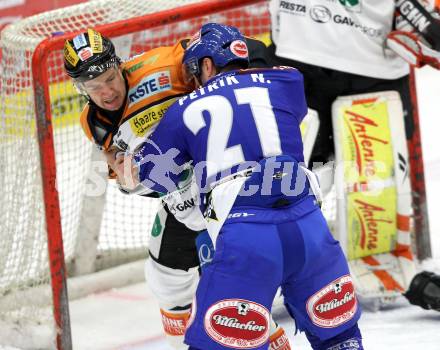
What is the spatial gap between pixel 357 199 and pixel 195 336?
1743 millimetres

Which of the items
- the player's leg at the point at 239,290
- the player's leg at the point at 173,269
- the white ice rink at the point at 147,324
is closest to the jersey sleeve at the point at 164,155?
the player's leg at the point at 239,290

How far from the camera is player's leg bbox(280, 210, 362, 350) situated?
3.22 metres

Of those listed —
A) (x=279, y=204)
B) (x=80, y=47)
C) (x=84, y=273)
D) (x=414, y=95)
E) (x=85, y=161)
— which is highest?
(x=80, y=47)

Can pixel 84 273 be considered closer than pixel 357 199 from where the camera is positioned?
No

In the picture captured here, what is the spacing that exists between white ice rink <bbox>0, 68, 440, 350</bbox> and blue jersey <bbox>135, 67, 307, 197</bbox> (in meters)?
1.28

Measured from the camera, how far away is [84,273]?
17.5 feet

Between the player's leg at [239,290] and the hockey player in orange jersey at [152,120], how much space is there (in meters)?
0.72

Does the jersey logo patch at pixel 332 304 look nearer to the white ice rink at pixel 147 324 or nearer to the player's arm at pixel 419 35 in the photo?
the white ice rink at pixel 147 324

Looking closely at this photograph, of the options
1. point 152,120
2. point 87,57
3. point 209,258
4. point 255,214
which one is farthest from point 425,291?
point 87,57

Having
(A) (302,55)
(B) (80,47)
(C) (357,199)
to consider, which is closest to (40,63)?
(B) (80,47)

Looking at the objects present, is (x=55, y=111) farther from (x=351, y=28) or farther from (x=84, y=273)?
(x=351, y=28)

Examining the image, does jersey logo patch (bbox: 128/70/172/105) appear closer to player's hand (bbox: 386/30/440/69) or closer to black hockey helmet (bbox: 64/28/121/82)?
black hockey helmet (bbox: 64/28/121/82)

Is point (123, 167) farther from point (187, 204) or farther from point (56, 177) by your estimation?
point (56, 177)

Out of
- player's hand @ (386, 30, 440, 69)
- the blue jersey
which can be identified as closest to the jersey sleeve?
the blue jersey
